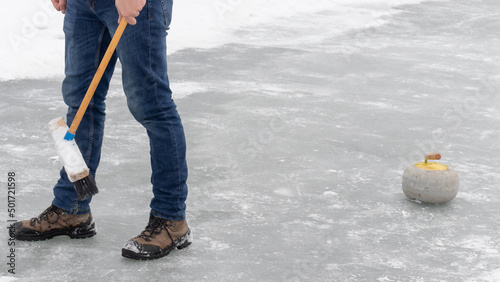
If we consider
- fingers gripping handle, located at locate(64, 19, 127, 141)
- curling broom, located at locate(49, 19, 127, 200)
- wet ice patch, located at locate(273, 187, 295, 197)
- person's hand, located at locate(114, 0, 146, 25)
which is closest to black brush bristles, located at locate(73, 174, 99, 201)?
curling broom, located at locate(49, 19, 127, 200)

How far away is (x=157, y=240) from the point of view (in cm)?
329

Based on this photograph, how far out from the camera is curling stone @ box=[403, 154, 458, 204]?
13.3 ft

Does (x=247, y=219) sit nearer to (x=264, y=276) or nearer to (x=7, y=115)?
(x=264, y=276)

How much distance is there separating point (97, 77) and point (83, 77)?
0.18m

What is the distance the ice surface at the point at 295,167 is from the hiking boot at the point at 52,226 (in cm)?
5

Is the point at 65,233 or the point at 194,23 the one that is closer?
the point at 65,233

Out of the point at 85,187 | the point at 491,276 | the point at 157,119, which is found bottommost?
the point at 491,276

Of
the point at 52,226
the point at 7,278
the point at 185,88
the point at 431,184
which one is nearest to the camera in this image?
the point at 7,278

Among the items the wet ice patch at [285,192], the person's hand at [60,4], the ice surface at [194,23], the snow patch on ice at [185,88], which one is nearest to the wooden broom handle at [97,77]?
the person's hand at [60,4]

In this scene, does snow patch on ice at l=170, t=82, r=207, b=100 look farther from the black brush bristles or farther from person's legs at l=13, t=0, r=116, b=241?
the black brush bristles

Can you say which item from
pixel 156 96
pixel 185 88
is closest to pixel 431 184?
pixel 156 96

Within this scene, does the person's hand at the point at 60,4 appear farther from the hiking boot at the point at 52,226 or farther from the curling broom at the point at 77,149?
the hiking boot at the point at 52,226

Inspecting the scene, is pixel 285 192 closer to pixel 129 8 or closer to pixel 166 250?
pixel 166 250

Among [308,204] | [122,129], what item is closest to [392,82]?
[122,129]
